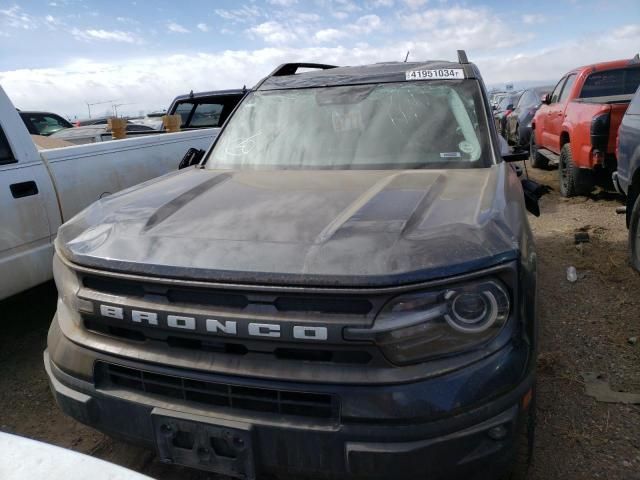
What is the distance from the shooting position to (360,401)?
1.61 metres

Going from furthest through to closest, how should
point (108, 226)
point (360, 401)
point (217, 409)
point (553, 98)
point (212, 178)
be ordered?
point (553, 98), point (212, 178), point (108, 226), point (217, 409), point (360, 401)

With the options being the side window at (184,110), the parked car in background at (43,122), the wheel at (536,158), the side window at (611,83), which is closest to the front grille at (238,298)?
the side window at (184,110)

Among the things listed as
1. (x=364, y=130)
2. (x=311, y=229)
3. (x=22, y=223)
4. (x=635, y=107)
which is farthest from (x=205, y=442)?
(x=635, y=107)

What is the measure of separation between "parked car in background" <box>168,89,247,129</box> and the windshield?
445 cm

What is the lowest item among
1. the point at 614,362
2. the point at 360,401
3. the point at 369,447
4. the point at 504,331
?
Result: the point at 614,362

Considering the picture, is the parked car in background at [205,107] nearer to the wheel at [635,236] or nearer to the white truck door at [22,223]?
the white truck door at [22,223]

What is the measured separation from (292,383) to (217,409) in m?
0.31

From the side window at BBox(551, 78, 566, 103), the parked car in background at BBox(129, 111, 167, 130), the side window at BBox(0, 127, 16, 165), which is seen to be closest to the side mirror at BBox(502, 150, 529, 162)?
the side window at BBox(0, 127, 16, 165)

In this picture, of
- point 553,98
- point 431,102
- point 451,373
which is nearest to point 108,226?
point 451,373

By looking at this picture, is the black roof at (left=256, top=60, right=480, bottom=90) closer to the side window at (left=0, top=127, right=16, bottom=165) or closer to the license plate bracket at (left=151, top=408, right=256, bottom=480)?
the side window at (left=0, top=127, right=16, bottom=165)

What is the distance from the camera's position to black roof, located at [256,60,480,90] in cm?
338

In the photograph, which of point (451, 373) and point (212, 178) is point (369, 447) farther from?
point (212, 178)

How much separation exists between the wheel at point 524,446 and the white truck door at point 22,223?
10.2 ft

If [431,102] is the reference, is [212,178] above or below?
below
